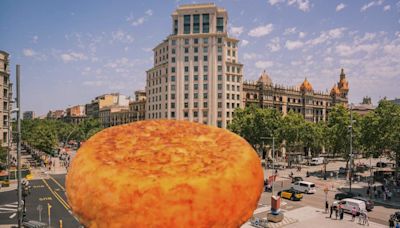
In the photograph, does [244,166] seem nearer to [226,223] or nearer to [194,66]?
[226,223]

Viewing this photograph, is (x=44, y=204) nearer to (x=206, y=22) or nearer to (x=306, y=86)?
(x=206, y=22)

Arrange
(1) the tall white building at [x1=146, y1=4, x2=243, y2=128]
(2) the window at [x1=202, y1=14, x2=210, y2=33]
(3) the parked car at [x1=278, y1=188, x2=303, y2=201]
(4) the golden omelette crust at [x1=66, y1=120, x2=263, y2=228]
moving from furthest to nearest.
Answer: (2) the window at [x1=202, y1=14, x2=210, y2=33] → (1) the tall white building at [x1=146, y1=4, x2=243, y2=128] → (3) the parked car at [x1=278, y1=188, x2=303, y2=201] → (4) the golden omelette crust at [x1=66, y1=120, x2=263, y2=228]

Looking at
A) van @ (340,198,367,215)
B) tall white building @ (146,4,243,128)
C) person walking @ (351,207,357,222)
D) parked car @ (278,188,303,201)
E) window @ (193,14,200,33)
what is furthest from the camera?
window @ (193,14,200,33)

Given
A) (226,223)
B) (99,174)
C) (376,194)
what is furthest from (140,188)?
(376,194)

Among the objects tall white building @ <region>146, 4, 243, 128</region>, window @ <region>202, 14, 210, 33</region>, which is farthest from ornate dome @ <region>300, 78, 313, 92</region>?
window @ <region>202, 14, 210, 33</region>

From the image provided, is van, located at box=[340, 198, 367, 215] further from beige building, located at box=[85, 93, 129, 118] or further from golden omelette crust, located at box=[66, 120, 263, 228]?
beige building, located at box=[85, 93, 129, 118]

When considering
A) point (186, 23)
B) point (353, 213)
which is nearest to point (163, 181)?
point (353, 213)
